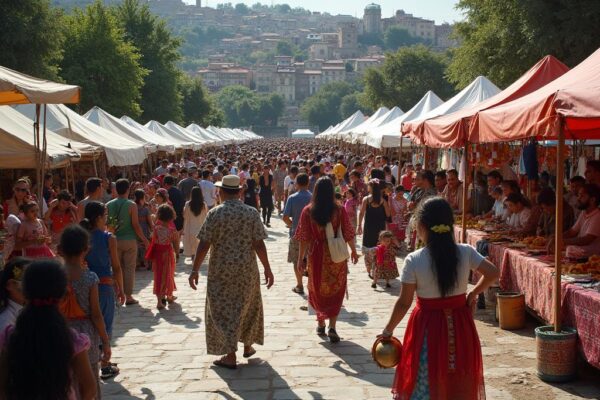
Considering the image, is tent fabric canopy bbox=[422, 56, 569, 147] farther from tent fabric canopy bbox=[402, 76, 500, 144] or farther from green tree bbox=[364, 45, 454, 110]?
green tree bbox=[364, 45, 454, 110]

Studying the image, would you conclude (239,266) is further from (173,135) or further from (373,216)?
(173,135)

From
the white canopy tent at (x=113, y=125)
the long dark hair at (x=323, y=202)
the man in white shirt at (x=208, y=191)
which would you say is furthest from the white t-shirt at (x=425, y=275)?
the white canopy tent at (x=113, y=125)

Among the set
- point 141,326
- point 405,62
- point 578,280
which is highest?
point 405,62

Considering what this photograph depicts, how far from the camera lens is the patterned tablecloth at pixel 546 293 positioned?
6094 millimetres

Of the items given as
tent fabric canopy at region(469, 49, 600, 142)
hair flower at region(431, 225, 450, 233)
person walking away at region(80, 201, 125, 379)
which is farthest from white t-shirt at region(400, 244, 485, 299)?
person walking away at region(80, 201, 125, 379)

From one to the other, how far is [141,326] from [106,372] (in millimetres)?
2134

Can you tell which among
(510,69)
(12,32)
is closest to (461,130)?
(510,69)

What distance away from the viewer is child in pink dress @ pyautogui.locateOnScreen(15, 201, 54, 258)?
7.73m

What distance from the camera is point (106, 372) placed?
6.77 m

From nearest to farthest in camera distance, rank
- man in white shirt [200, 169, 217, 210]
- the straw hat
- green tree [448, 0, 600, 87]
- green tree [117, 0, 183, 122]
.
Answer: the straw hat
man in white shirt [200, 169, 217, 210]
green tree [448, 0, 600, 87]
green tree [117, 0, 183, 122]

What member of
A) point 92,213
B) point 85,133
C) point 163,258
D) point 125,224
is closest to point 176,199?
point 85,133

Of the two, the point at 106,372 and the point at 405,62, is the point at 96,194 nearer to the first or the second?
the point at 106,372

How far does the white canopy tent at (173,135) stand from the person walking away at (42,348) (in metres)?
24.8

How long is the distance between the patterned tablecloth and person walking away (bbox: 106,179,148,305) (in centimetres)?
456
